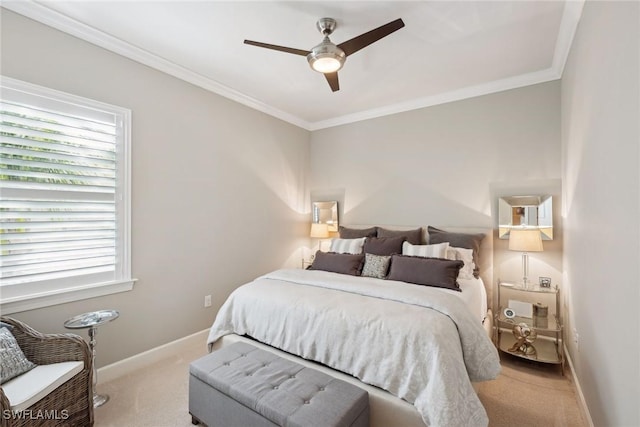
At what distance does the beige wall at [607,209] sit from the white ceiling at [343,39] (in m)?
0.50

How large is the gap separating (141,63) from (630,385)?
385cm

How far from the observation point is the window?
2.02 meters

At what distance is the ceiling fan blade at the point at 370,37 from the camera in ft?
6.02

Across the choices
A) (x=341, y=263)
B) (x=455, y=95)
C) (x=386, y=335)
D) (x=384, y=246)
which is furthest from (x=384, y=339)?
(x=455, y=95)

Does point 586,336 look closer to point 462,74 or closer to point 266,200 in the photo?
point 462,74

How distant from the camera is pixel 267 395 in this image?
1578 mm

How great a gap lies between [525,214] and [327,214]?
8.11 feet

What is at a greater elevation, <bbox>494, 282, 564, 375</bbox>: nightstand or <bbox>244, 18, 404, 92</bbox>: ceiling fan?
<bbox>244, 18, 404, 92</bbox>: ceiling fan

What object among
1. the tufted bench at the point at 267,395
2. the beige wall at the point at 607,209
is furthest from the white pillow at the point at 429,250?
the tufted bench at the point at 267,395

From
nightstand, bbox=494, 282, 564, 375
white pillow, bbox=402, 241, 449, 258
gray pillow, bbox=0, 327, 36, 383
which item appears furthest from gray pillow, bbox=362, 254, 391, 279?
gray pillow, bbox=0, 327, 36, 383

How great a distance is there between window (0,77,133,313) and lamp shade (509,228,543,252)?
358 centimetres

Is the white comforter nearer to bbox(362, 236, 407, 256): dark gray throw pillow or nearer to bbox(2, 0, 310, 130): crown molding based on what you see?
bbox(362, 236, 407, 256): dark gray throw pillow

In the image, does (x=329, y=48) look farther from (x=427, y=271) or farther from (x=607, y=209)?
(x=427, y=271)

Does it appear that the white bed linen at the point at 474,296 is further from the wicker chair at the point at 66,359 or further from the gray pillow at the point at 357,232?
the wicker chair at the point at 66,359
